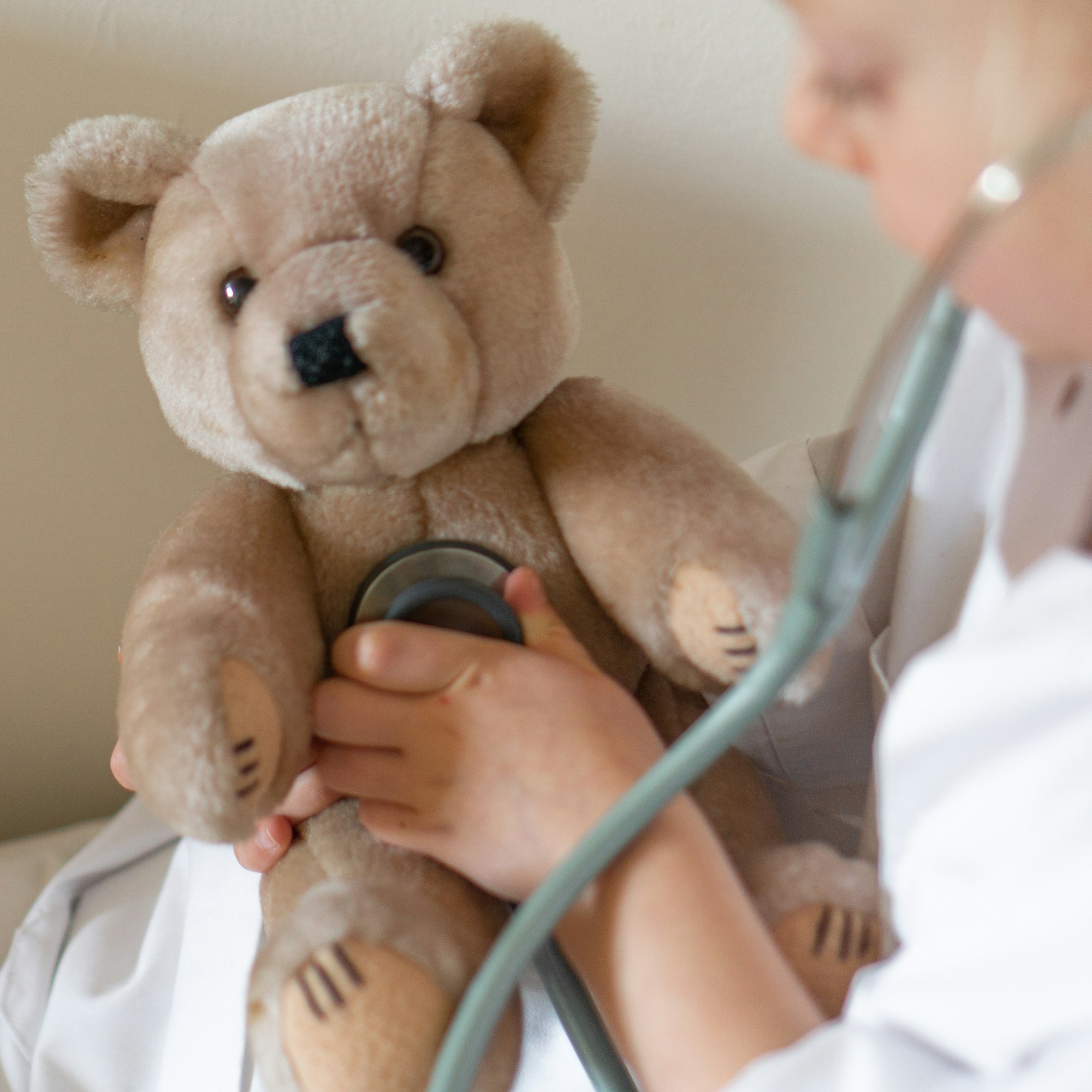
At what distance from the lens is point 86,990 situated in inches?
32.2

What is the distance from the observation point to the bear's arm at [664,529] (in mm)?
532

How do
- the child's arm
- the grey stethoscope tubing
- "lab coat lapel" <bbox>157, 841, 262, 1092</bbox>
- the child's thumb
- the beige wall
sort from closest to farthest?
the grey stethoscope tubing, the child's arm, the child's thumb, "lab coat lapel" <bbox>157, 841, 262, 1092</bbox>, the beige wall

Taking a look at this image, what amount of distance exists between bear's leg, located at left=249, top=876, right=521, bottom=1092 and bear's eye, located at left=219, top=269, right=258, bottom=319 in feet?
→ 0.97

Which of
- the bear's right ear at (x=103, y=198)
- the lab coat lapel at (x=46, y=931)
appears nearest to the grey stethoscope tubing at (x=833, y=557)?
the bear's right ear at (x=103, y=198)

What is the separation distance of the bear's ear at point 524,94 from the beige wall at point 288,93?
30 cm

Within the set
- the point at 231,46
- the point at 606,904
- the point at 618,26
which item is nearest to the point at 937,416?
the point at 606,904

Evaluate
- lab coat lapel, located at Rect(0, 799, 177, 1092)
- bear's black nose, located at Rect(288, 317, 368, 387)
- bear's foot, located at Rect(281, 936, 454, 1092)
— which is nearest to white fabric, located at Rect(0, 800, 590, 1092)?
lab coat lapel, located at Rect(0, 799, 177, 1092)

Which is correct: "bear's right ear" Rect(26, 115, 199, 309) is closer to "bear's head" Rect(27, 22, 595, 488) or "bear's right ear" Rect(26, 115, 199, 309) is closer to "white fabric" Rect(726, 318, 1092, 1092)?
"bear's head" Rect(27, 22, 595, 488)

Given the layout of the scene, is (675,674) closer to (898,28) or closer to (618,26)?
(898,28)

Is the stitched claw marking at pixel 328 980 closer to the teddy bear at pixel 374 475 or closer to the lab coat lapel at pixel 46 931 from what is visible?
the teddy bear at pixel 374 475

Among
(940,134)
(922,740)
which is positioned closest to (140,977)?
(922,740)

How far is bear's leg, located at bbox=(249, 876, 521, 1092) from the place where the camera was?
469 mm

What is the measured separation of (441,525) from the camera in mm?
571

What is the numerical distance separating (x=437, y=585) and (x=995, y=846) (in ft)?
0.95
